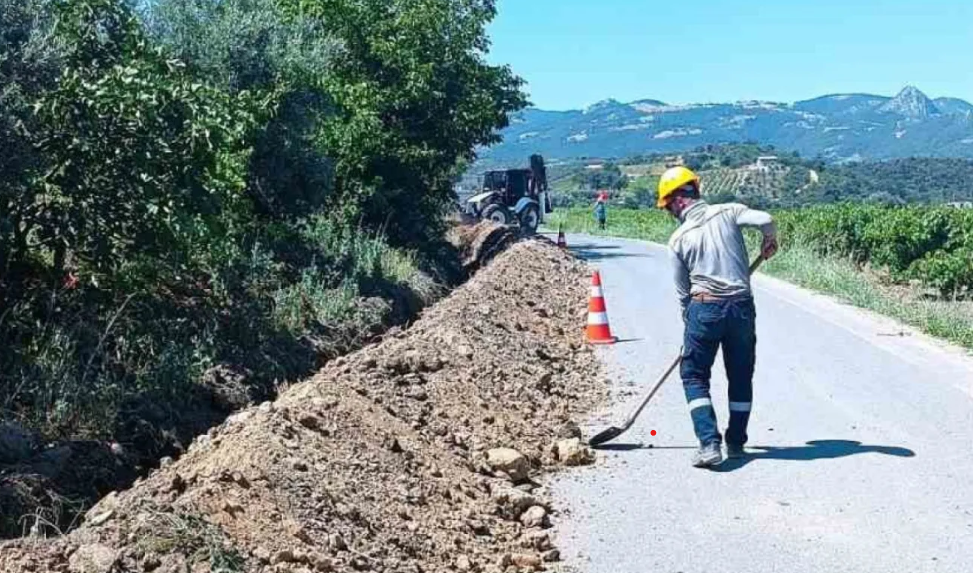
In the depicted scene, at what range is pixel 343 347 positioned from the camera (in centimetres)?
1442

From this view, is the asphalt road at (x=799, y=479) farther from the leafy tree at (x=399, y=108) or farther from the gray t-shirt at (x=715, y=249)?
the leafy tree at (x=399, y=108)

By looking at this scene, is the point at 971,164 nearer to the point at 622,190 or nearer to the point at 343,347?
the point at 622,190

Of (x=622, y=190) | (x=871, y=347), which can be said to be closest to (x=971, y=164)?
(x=622, y=190)

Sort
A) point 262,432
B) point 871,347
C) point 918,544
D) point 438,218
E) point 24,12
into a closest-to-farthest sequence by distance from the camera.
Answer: point 918,544 < point 262,432 < point 24,12 < point 871,347 < point 438,218

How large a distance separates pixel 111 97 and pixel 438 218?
16.5 metres

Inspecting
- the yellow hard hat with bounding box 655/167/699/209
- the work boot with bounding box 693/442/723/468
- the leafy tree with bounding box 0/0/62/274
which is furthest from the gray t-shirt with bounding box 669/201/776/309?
the leafy tree with bounding box 0/0/62/274

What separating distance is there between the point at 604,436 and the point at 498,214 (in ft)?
100

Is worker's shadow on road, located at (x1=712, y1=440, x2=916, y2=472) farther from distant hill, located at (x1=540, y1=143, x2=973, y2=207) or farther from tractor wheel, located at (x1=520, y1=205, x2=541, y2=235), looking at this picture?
distant hill, located at (x1=540, y1=143, x2=973, y2=207)

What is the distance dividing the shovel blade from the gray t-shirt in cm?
113

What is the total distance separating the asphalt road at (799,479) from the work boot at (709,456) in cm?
7

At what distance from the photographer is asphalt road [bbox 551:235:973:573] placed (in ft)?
19.6

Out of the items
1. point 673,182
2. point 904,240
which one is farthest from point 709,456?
point 904,240

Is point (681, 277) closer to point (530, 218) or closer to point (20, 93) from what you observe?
point (20, 93)

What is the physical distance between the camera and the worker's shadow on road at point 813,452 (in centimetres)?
774
